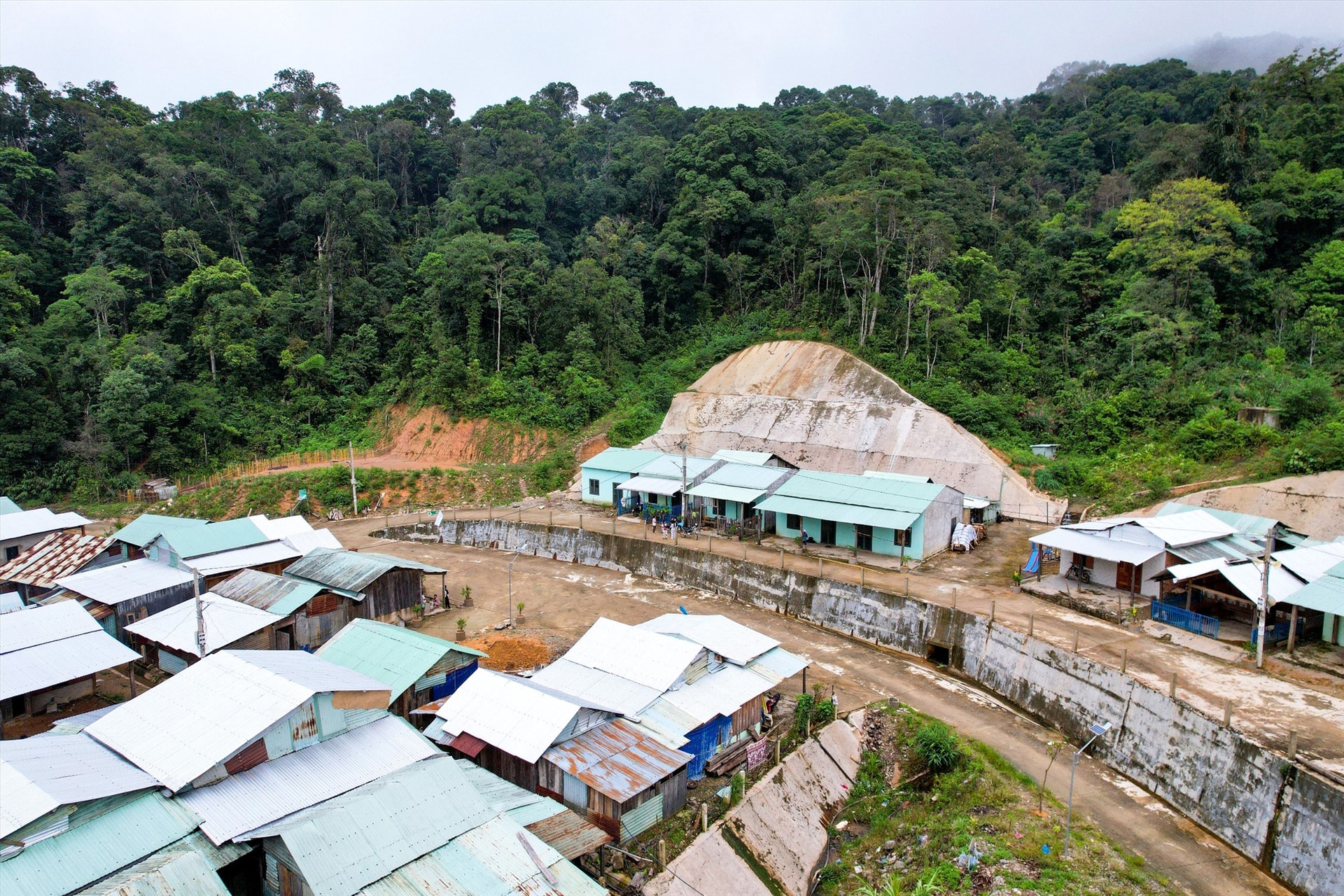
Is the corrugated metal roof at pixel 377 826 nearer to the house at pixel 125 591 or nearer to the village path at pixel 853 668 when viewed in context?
the village path at pixel 853 668

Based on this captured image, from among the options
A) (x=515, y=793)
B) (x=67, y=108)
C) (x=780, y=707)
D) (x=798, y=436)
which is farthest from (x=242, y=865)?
(x=67, y=108)

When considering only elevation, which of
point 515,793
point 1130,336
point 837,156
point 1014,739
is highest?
point 837,156

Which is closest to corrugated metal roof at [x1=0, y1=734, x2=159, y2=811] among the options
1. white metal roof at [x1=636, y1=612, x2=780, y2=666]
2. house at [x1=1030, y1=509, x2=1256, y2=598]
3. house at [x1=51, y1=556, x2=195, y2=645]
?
house at [x1=51, y1=556, x2=195, y2=645]

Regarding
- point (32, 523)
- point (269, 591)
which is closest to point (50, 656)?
point (269, 591)

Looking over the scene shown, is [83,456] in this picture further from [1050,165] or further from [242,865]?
[1050,165]

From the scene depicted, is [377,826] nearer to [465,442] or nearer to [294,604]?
[294,604]
